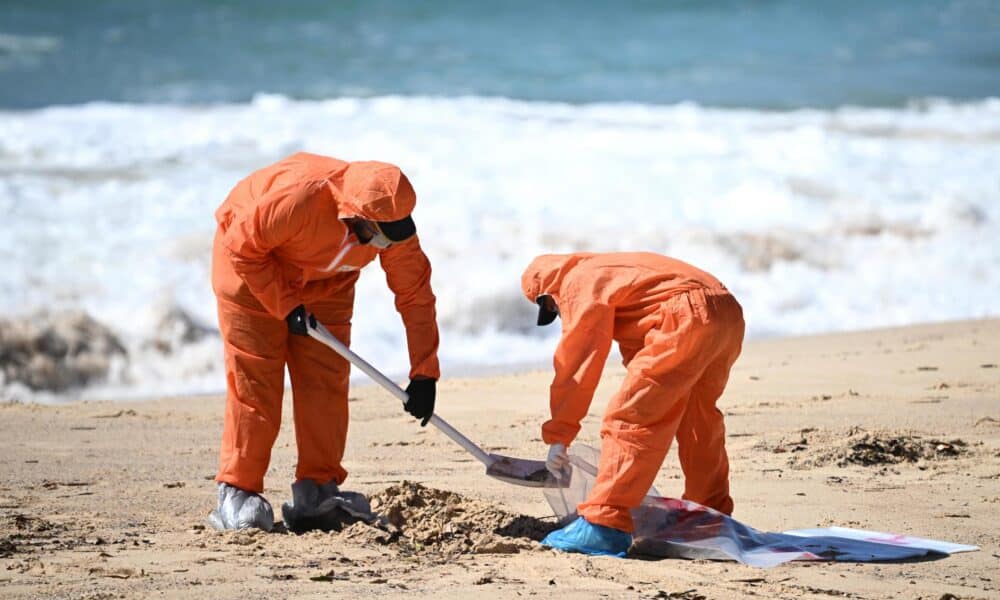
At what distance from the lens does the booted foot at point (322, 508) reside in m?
4.88

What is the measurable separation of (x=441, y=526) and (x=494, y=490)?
900mm

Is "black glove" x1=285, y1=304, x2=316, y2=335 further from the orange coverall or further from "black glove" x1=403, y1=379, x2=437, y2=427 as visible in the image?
"black glove" x1=403, y1=379, x2=437, y2=427

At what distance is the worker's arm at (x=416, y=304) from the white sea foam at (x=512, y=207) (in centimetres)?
394

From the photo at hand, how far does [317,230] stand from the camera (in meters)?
4.59

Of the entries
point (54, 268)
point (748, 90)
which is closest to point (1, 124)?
point (54, 268)

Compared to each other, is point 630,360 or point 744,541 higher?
point 630,360

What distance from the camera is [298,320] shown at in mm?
4637

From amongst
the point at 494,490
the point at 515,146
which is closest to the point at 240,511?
the point at 494,490

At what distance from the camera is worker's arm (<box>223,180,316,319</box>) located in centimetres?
452

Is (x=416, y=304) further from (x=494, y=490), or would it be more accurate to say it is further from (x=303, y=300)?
(x=494, y=490)

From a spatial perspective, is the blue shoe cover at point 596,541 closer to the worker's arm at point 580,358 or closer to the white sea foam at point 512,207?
the worker's arm at point 580,358

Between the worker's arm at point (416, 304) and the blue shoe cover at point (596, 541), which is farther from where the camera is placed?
the worker's arm at point (416, 304)

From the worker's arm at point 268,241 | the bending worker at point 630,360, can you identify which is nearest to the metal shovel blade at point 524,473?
the bending worker at point 630,360

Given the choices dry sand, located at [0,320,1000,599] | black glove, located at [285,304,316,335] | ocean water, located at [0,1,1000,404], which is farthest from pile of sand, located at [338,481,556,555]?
ocean water, located at [0,1,1000,404]
